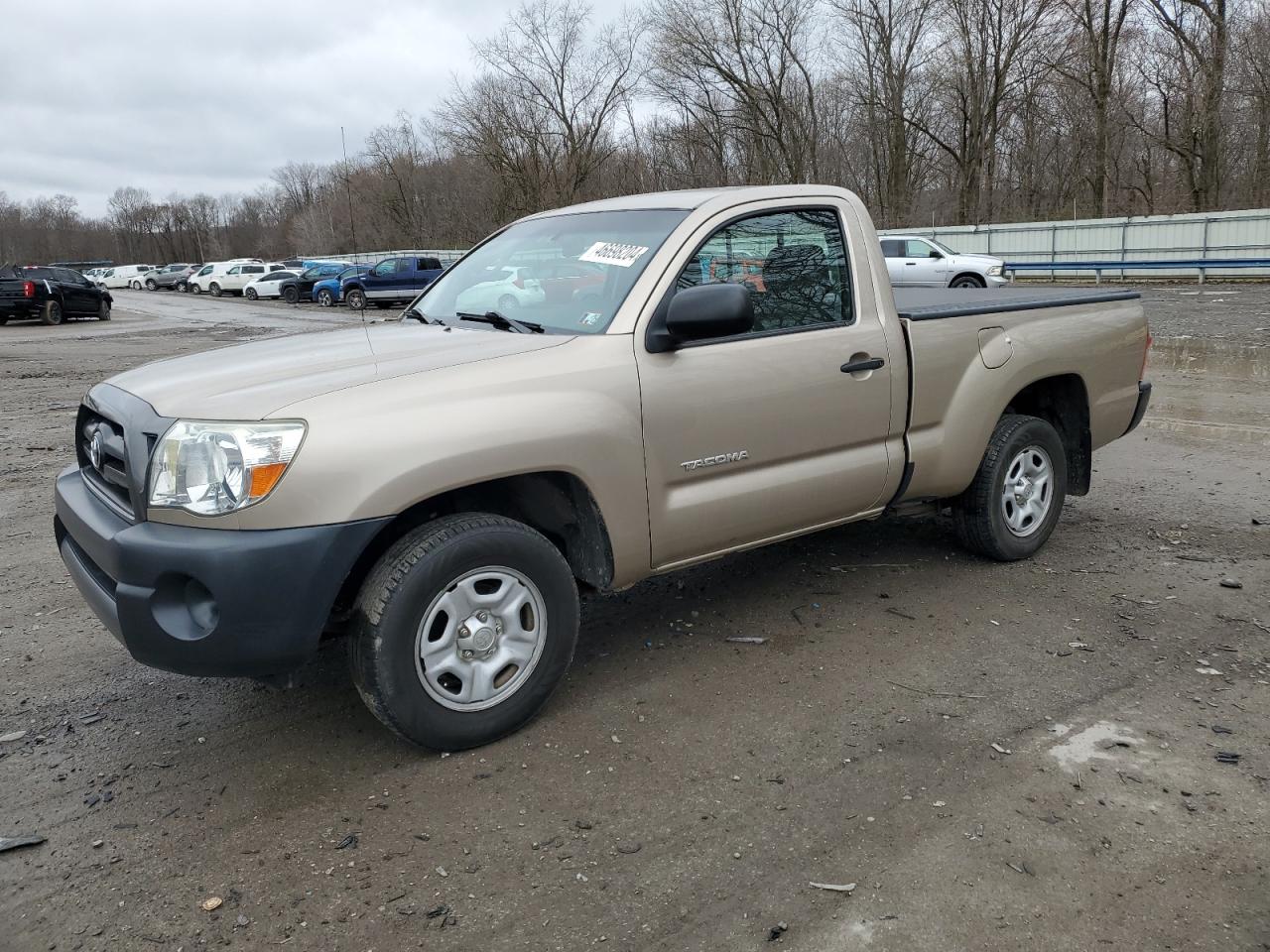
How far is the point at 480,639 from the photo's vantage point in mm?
3311

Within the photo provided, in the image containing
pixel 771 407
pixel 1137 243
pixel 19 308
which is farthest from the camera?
pixel 1137 243

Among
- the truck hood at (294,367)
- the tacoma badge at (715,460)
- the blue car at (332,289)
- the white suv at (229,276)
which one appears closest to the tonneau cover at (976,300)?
the tacoma badge at (715,460)

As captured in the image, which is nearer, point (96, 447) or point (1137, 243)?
point (96, 447)

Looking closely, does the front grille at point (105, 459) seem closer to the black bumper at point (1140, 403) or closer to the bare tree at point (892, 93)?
the black bumper at point (1140, 403)

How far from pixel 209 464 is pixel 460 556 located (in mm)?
789

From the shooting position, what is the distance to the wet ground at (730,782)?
2574 mm

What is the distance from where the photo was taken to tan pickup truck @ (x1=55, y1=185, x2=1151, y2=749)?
295 cm

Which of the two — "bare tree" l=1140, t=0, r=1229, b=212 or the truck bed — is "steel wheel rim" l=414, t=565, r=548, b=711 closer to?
the truck bed

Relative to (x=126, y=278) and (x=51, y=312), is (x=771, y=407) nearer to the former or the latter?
(x=51, y=312)

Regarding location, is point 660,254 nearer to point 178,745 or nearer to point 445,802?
point 445,802

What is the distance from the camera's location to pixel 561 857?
282 cm

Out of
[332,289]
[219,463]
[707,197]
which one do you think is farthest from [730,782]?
[332,289]

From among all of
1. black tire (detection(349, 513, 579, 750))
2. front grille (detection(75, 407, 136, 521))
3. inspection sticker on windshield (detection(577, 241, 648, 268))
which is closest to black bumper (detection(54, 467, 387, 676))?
black tire (detection(349, 513, 579, 750))

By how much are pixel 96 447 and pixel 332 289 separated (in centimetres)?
3302
